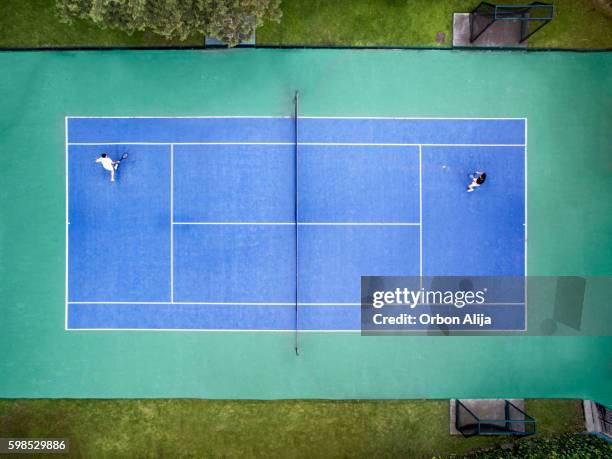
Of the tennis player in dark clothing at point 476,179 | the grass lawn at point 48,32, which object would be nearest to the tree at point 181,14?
the grass lawn at point 48,32

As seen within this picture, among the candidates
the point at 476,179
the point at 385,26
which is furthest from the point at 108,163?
the point at 476,179

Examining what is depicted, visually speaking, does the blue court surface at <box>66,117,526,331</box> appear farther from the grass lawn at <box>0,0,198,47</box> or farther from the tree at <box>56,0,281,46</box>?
the grass lawn at <box>0,0,198,47</box>

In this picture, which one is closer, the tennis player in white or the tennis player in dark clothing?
the tennis player in white

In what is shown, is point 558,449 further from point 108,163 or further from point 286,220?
point 108,163

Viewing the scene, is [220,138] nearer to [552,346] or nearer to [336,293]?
[336,293]

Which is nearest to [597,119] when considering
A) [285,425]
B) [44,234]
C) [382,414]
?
[382,414]

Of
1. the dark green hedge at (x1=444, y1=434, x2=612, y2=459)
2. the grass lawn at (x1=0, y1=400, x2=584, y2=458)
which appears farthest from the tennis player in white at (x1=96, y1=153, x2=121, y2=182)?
the dark green hedge at (x1=444, y1=434, x2=612, y2=459)
